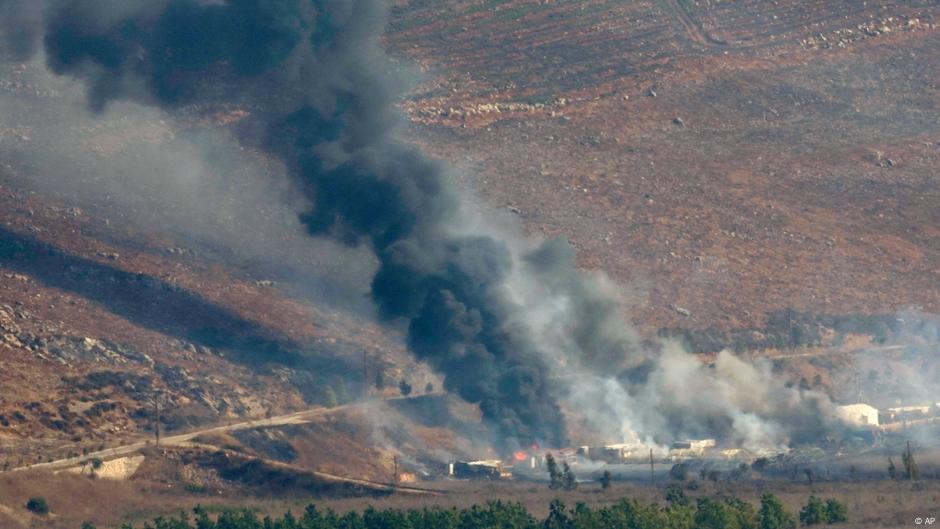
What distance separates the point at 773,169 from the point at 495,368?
224 feet

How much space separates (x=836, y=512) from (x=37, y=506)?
148 feet

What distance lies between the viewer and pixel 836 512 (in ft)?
292

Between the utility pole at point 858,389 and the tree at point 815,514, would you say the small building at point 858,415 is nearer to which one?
the utility pole at point 858,389

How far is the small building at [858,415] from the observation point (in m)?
130

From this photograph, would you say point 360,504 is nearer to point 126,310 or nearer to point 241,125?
point 126,310

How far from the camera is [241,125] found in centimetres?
16800

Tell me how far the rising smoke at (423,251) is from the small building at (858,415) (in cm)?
214

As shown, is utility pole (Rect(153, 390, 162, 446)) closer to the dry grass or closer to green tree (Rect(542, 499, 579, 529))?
the dry grass

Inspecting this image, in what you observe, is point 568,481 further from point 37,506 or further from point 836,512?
point 37,506

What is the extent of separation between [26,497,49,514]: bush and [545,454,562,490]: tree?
31.6m

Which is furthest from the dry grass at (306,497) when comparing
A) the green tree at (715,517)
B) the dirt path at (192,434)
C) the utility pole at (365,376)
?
the utility pole at (365,376)

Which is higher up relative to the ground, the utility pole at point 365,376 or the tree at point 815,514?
the utility pole at point 365,376

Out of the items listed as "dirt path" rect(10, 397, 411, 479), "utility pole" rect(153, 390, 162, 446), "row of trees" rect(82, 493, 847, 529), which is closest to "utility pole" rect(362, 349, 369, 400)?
"dirt path" rect(10, 397, 411, 479)

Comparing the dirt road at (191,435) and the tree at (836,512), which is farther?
the dirt road at (191,435)
